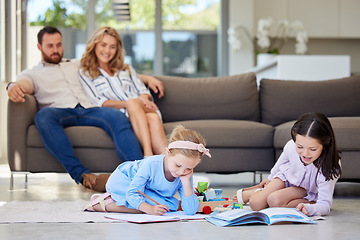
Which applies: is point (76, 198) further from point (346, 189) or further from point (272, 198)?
point (346, 189)

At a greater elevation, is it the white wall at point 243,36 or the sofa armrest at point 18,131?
the white wall at point 243,36

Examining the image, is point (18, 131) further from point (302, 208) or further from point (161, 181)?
point (302, 208)

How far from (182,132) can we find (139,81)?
1.58 meters

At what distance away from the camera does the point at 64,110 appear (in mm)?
3277

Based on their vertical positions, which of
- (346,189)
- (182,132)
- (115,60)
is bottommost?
(346,189)

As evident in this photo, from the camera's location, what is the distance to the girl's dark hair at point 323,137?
84.1 inches

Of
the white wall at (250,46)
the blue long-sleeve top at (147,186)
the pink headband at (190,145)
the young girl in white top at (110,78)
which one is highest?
the white wall at (250,46)

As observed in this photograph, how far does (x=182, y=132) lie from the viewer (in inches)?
83.5

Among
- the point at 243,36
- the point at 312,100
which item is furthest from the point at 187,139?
the point at 243,36

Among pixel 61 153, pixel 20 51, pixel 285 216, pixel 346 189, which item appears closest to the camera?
pixel 285 216

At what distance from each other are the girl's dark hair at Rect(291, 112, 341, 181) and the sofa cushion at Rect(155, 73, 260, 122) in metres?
1.62

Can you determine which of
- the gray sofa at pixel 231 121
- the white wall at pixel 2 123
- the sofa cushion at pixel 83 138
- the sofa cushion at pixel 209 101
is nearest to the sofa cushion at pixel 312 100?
the gray sofa at pixel 231 121

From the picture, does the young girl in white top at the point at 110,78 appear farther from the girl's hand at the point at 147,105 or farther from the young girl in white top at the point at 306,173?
the young girl in white top at the point at 306,173

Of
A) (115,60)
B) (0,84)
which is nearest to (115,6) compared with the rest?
(0,84)
